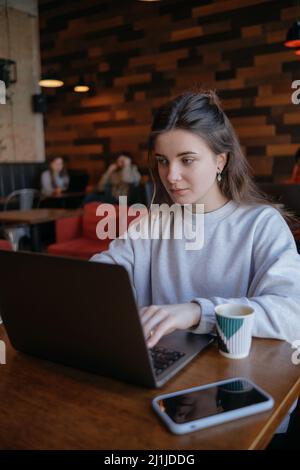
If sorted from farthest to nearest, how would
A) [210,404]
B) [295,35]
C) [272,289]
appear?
1. [295,35]
2. [272,289]
3. [210,404]

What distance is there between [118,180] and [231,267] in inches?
250

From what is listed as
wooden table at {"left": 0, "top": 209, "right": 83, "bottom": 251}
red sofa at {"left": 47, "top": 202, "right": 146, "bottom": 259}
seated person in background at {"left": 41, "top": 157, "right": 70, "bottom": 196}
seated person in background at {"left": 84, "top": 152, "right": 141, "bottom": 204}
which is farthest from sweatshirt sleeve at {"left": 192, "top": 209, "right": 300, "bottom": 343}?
seated person in background at {"left": 41, "top": 157, "right": 70, "bottom": 196}

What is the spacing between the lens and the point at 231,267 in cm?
120

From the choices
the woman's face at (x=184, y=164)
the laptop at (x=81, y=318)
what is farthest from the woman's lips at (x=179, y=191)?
the laptop at (x=81, y=318)

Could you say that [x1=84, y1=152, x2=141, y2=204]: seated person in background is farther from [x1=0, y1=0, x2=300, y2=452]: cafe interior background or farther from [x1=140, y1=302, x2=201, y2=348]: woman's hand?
[x1=140, y1=302, x2=201, y2=348]: woman's hand

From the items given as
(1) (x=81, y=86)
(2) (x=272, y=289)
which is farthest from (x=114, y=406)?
(1) (x=81, y=86)

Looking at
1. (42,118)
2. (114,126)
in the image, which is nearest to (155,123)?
(114,126)

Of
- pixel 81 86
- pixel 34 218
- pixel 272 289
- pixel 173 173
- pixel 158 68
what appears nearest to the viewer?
pixel 272 289

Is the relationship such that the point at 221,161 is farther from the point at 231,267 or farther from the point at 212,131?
the point at 231,267

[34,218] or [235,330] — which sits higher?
[235,330]

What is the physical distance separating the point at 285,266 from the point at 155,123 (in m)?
0.53

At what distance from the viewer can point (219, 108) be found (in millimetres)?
1279

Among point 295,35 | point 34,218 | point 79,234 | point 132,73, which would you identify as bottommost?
point 79,234

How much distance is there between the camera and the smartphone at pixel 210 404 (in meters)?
0.63
